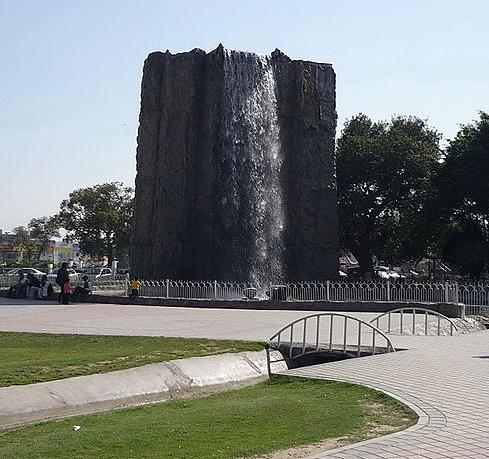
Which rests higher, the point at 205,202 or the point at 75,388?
the point at 205,202

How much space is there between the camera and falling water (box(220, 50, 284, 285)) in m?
33.0

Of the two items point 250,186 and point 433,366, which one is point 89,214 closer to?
point 250,186

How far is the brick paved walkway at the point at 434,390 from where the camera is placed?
6395 millimetres

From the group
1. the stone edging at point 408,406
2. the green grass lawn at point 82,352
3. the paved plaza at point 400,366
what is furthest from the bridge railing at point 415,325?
the stone edging at point 408,406

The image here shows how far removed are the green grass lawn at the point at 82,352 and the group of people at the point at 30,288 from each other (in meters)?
16.2

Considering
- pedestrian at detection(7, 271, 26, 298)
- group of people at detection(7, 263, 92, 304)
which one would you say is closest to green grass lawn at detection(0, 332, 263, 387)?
group of people at detection(7, 263, 92, 304)

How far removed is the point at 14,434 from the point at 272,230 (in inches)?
1050

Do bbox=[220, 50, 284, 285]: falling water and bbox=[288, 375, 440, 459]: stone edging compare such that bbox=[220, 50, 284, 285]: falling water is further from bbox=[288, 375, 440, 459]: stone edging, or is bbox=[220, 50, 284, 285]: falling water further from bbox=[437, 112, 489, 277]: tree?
bbox=[288, 375, 440, 459]: stone edging

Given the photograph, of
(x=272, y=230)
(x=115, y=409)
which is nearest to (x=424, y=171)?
(x=272, y=230)

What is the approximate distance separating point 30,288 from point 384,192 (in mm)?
19842

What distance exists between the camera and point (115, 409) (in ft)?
31.0

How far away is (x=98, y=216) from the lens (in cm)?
6016

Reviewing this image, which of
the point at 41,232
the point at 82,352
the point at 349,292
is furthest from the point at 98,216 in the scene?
the point at 82,352

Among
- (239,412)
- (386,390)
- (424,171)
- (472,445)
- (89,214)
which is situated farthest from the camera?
(89,214)
